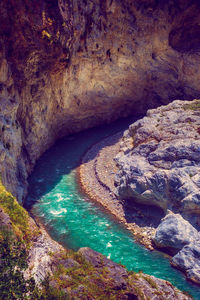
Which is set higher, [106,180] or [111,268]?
[111,268]

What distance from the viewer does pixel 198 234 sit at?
28094 millimetres

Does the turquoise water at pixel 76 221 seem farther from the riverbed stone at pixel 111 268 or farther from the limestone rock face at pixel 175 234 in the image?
the riverbed stone at pixel 111 268

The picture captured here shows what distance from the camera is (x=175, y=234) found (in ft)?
93.0

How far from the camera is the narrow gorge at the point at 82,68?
3512cm

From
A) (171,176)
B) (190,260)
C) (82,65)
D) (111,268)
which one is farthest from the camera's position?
(82,65)

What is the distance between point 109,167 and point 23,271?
2648cm

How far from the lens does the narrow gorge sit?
35125 mm

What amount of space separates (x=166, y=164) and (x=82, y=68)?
2349 centimetres

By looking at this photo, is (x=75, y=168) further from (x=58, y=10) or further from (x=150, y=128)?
(x=58, y=10)

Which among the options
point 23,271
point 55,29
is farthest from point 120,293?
point 55,29

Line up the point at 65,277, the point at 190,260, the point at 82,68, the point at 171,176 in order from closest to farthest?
the point at 65,277
the point at 190,260
the point at 171,176
the point at 82,68

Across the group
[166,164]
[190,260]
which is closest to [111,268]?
[190,260]

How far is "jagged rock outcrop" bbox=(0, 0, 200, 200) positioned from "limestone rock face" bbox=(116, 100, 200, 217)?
47.2ft

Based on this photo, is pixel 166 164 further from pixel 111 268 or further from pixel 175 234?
pixel 111 268
